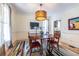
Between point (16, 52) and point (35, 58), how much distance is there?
32 cm

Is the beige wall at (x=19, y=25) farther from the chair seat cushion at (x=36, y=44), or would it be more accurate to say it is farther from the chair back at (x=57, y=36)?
the chair back at (x=57, y=36)

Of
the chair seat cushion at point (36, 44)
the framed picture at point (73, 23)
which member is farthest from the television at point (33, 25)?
the framed picture at point (73, 23)

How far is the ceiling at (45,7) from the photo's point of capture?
65.4 inches

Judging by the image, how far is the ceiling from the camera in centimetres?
166

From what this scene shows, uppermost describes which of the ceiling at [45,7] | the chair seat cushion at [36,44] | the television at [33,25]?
the ceiling at [45,7]

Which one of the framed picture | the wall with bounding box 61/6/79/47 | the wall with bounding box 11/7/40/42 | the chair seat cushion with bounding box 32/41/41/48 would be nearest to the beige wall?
the wall with bounding box 11/7/40/42

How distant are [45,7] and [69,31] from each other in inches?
21.5

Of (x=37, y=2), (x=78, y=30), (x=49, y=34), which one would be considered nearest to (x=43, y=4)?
(x=37, y=2)

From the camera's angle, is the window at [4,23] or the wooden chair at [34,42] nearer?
the window at [4,23]

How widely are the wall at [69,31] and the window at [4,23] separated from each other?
874 mm

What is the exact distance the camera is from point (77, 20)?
164 cm

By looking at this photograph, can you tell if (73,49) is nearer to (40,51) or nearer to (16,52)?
(40,51)

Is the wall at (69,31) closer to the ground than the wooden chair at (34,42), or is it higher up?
higher up

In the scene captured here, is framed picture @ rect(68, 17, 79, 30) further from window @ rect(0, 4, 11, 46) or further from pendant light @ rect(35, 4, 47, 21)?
window @ rect(0, 4, 11, 46)
